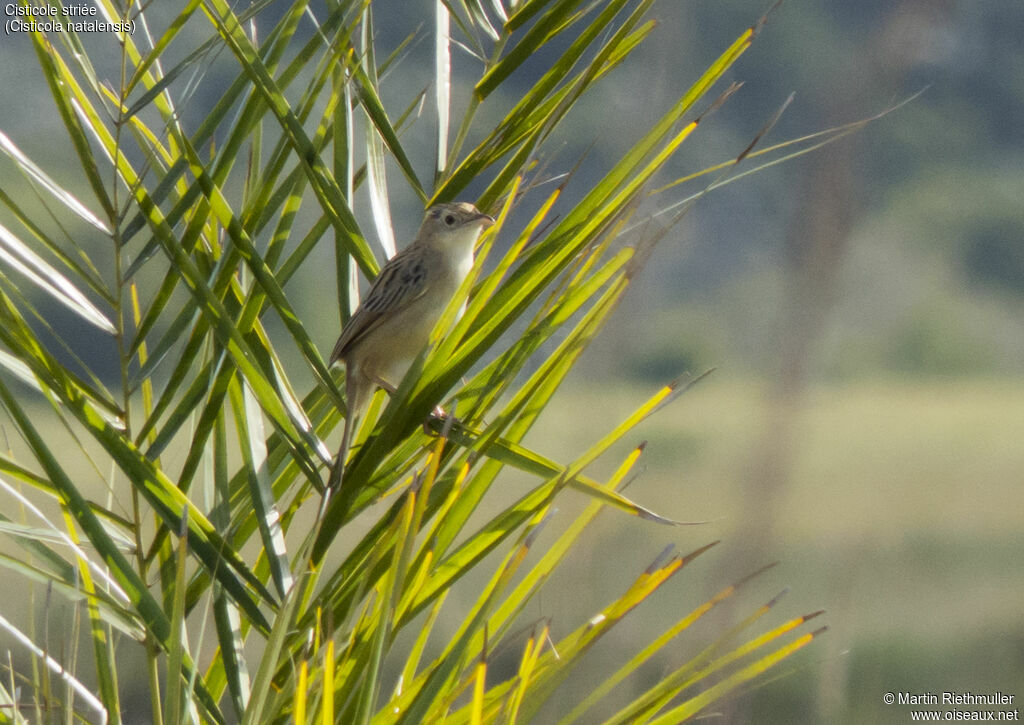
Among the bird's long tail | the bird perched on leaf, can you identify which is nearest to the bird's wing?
the bird perched on leaf

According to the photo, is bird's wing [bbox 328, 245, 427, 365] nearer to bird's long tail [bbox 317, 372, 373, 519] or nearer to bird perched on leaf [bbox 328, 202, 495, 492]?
bird perched on leaf [bbox 328, 202, 495, 492]

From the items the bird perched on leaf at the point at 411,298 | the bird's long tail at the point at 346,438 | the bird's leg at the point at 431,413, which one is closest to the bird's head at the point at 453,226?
the bird perched on leaf at the point at 411,298

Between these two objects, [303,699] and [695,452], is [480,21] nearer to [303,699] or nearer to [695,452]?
[303,699]

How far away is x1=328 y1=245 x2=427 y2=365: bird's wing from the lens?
6.12 ft

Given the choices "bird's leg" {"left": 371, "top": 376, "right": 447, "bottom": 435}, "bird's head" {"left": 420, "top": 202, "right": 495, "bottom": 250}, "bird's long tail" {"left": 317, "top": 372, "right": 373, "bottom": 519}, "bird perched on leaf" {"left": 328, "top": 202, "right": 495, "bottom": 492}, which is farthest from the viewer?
"bird's head" {"left": 420, "top": 202, "right": 495, "bottom": 250}

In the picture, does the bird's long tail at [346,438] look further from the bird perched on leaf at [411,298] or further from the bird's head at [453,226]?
the bird's head at [453,226]

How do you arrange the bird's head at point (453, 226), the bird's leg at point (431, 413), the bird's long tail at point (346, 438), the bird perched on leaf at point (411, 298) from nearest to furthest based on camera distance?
the bird's long tail at point (346, 438)
the bird's leg at point (431, 413)
the bird perched on leaf at point (411, 298)
the bird's head at point (453, 226)

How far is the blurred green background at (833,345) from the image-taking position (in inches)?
77.7

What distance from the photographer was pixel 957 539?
27.6 feet

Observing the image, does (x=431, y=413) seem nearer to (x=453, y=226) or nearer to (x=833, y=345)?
(x=453, y=226)

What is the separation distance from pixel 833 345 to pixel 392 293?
698cm

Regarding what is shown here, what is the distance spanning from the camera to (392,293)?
2012 millimetres

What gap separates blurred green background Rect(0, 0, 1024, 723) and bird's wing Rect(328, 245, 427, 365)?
375mm

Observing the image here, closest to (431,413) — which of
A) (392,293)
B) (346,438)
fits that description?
(346,438)
